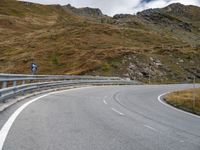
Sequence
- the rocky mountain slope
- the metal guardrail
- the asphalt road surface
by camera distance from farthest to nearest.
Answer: the rocky mountain slope, the metal guardrail, the asphalt road surface

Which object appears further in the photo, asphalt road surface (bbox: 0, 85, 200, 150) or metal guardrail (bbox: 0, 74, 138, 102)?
metal guardrail (bbox: 0, 74, 138, 102)

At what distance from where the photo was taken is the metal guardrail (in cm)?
1389

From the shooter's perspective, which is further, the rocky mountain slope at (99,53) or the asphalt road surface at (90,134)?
the rocky mountain slope at (99,53)

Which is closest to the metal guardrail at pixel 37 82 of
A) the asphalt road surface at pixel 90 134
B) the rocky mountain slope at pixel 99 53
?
the asphalt road surface at pixel 90 134

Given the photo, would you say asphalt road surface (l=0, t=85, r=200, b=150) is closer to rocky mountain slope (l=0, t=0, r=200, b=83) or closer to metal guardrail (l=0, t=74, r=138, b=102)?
metal guardrail (l=0, t=74, r=138, b=102)

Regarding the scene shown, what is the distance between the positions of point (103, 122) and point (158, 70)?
43945 millimetres

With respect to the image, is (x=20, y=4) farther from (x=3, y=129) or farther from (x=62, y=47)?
(x=3, y=129)

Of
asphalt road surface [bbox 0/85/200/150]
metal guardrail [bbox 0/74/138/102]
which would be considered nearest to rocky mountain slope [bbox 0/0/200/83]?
metal guardrail [bbox 0/74/138/102]

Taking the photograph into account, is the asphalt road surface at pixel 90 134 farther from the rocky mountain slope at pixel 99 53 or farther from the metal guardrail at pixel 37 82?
the rocky mountain slope at pixel 99 53

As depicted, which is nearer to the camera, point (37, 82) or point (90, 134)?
point (90, 134)

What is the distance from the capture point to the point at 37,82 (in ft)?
75.7

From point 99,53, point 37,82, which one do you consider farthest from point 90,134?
point 99,53

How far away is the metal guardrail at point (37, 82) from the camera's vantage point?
45.6 ft

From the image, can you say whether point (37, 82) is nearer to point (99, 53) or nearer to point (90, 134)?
point (90, 134)
